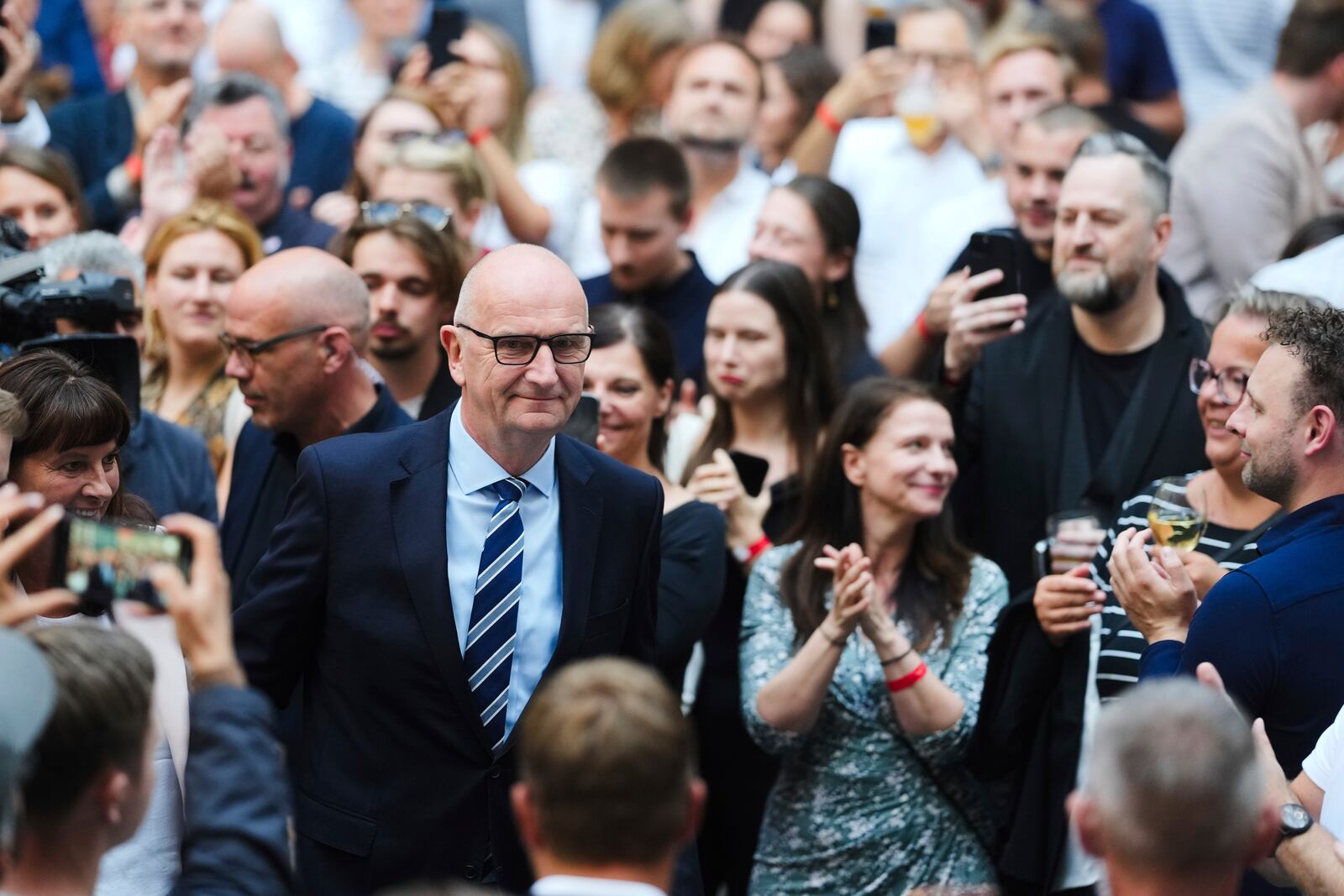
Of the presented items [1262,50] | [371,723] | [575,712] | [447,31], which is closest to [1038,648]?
[371,723]

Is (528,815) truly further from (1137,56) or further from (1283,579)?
(1137,56)

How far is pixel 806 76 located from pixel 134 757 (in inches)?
256

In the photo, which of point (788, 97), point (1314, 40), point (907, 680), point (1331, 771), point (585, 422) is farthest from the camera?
point (788, 97)

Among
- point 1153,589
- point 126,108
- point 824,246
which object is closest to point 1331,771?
point 1153,589

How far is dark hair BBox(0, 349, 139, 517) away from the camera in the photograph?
3988 mm

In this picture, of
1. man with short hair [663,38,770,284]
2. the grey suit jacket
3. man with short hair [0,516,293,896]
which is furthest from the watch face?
the grey suit jacket

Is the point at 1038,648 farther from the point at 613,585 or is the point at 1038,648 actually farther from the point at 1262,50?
the point at 1262,50

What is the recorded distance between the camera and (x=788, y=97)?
849cm

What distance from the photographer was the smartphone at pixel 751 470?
5.25 m

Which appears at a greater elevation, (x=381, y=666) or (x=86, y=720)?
(x=86, y=720)

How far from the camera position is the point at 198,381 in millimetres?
5949

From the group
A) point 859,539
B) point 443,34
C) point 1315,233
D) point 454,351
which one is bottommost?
point 859,539

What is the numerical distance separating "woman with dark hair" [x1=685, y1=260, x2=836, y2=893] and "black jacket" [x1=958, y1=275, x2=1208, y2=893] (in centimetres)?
56

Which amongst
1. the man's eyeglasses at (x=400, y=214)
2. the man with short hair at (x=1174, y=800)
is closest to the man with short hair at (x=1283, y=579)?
the man with short hair at (x=1174, y=800)
